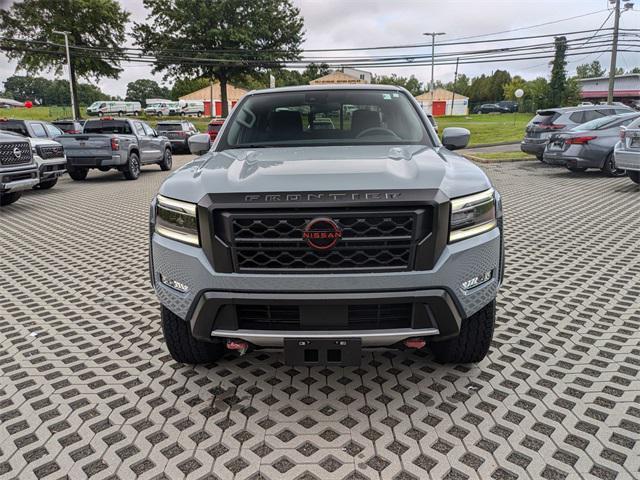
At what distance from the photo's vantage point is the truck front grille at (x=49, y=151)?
11.0 meters

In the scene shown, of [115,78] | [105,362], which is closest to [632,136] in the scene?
[105,362]

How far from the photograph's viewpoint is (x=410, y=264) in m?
2.46

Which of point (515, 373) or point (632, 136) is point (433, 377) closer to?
point (515, 373)

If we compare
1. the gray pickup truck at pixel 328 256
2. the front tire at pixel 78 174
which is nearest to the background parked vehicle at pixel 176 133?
the front tire at pixel 78 174

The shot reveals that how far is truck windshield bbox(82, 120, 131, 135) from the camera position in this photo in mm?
14271

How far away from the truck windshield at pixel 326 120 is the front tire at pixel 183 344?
1.48 meters

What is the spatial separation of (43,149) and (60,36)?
112 feet

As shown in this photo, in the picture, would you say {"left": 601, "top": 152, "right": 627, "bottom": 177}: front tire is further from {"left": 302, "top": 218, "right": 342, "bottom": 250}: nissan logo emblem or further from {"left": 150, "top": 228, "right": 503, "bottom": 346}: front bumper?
{"left": 302, "top": 218, "right": 342, "bottom": 250}: nissan logo emblem

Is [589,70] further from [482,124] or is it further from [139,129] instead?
[139,129]

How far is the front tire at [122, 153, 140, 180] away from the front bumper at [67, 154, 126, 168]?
437mm

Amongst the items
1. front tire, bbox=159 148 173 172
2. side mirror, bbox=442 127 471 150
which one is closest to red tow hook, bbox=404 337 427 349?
side mirror, bbox=442 127 471 150

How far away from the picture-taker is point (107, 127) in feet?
47.2

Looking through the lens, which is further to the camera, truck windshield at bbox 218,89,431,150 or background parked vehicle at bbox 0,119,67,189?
background parked vehicle at bbox 0,119,67,189

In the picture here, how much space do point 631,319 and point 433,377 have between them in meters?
1.95
